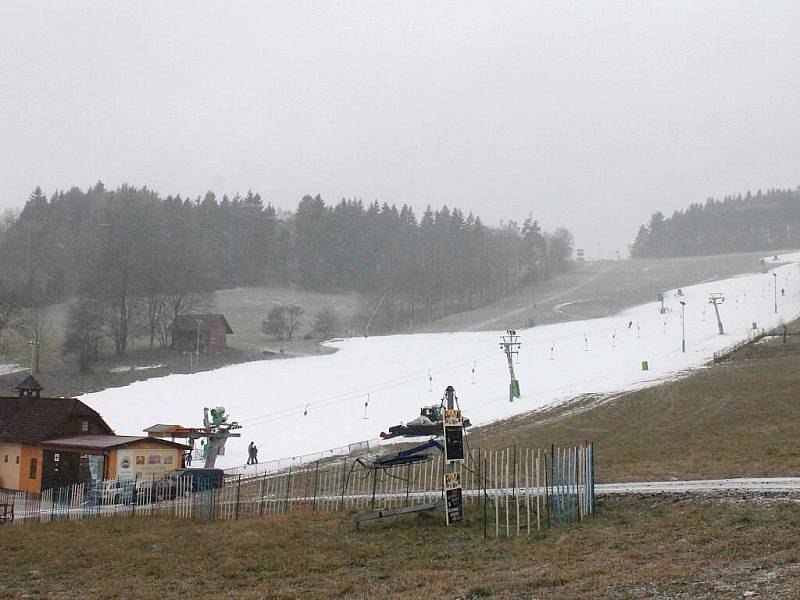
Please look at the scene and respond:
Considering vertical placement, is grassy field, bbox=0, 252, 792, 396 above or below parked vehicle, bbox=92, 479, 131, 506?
above

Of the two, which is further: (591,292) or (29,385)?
(591,292)

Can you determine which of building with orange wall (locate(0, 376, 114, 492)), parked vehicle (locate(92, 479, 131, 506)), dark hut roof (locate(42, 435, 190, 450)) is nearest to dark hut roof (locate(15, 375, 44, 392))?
building with orange wall (locate(0, 376, 114, 492))

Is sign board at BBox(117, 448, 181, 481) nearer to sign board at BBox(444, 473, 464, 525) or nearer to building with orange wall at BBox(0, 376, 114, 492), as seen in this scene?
building with orange wall at BBox(0, 376, 114, 492)

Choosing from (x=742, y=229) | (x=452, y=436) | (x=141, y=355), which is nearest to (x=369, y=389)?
(x=141, y=355)

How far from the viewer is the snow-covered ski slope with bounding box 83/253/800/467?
47375mm

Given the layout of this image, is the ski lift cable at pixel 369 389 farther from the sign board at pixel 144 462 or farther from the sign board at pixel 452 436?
the sign board at pixel 452 436

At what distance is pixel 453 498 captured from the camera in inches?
→ 712

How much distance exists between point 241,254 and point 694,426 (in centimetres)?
11389

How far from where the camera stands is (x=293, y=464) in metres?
37.1

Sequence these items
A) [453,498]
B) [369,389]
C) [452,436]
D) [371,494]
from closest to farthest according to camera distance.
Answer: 1. [453,498]
2. [452,436]
3. [371,494]
4. [369,389]

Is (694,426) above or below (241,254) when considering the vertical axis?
below

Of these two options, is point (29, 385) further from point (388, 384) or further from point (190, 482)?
point (388, 384)

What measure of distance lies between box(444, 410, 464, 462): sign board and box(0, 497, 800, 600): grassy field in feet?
5.57

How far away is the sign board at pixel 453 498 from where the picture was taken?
18000 millimetres
